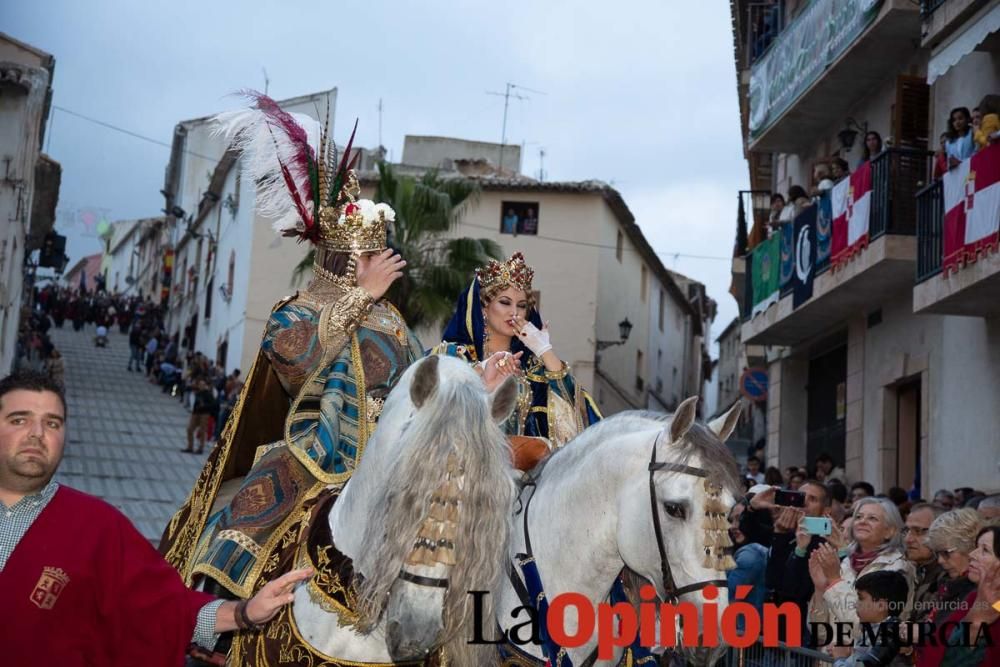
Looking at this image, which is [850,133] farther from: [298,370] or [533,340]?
[298,370]

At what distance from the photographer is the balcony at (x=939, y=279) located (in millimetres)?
14423

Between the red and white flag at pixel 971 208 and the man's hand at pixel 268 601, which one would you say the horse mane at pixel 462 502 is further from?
the red and white flag at pixel 971 208

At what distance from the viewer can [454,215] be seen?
30.5m

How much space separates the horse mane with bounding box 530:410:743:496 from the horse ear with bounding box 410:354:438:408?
1.48m

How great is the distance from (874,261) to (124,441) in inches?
730

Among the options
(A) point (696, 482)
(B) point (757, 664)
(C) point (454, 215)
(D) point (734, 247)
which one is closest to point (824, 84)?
(D) point (734, 247)

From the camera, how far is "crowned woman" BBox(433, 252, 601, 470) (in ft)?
23.7

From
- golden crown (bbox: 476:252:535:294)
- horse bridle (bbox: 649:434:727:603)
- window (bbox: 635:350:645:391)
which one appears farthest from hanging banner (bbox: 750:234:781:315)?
window (bbox: 635:350:645:391)

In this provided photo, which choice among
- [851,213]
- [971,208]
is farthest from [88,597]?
[851,213]

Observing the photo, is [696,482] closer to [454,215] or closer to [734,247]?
[734,247]

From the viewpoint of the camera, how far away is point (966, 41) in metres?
14.8

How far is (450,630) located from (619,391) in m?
38.5

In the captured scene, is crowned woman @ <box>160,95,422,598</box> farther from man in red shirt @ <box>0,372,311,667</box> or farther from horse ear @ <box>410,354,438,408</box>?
horse ear @ <box>410,354,438,408</box>

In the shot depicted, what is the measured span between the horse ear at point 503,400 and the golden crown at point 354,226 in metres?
1.85
